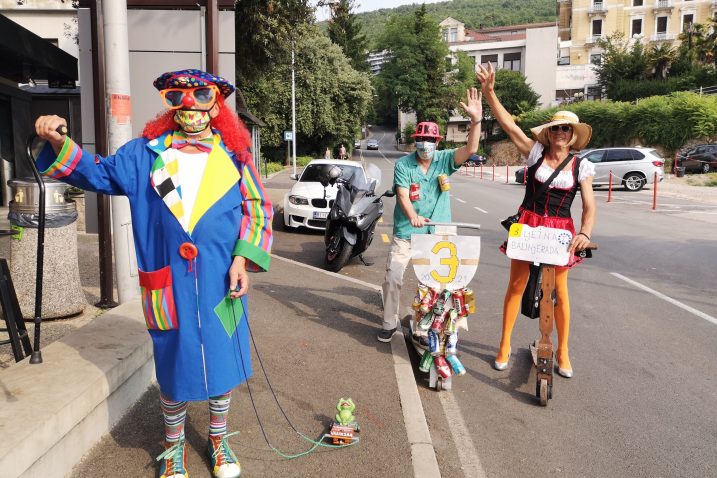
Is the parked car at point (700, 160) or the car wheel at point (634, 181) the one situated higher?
the parked car at point (700, 160)

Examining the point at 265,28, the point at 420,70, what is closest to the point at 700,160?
the point at 265,28

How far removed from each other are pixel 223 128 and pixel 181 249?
66cm

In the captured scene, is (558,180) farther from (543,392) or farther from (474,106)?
(543,392)

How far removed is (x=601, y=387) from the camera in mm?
4922

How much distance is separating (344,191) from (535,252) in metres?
5.18

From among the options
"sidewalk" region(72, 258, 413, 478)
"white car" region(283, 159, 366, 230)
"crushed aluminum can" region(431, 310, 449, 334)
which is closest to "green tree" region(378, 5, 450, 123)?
"white car" region(283, 159, 366, 230)

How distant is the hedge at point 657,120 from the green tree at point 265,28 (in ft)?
74.2

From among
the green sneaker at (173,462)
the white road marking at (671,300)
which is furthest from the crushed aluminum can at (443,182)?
the white road marking at (671,300)

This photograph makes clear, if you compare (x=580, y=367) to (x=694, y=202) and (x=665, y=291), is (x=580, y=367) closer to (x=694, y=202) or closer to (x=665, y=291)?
(x=665, y=291)

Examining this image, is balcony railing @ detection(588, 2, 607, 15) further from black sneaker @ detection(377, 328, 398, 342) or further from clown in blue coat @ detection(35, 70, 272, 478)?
clown in blue coat @ detection(35, 70, 272, 478)

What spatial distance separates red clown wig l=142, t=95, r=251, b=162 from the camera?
10.3ft

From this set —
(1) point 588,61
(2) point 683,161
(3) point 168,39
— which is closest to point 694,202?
(2) point 683,161

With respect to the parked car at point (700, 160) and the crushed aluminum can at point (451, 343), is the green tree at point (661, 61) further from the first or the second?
the crushed aluminum can at point (451, 343)

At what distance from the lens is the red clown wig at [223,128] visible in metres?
3.13
